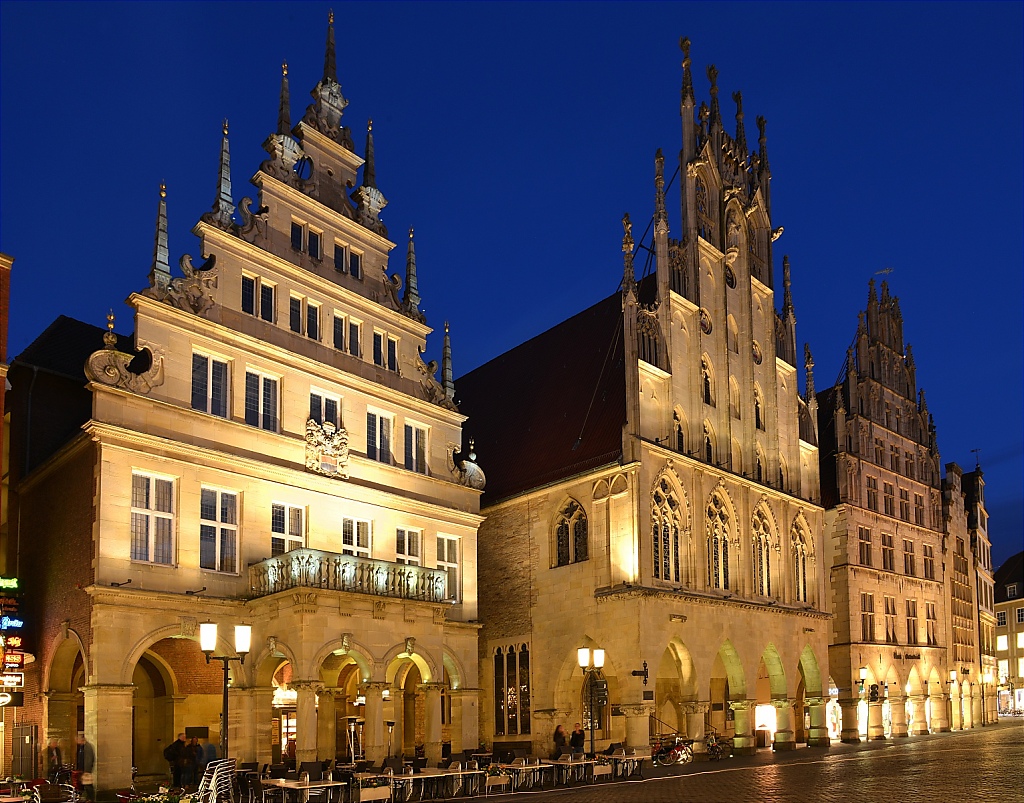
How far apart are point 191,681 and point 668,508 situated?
60.6ft

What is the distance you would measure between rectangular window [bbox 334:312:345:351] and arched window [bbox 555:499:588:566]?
40.5ft

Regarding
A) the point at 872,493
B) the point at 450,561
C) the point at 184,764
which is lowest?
the point at 184,764

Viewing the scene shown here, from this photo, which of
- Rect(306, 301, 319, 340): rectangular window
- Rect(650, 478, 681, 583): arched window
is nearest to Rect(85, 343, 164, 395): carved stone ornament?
Rect(306, 301, 319, 340): rectangular window

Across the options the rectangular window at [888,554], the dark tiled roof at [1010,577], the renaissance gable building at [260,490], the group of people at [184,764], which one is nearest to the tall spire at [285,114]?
the renaissance gable building at [260,490]

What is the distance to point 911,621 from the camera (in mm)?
59656

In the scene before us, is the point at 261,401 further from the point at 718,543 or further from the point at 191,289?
the point at 718,543

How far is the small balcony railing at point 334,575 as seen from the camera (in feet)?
95.7

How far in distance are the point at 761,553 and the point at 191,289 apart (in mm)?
27392

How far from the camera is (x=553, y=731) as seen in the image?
41.6m

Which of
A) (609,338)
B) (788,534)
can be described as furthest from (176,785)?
(788,534)

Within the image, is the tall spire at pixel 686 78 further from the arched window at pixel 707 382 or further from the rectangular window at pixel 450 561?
the rectangular window at pixel 450 561

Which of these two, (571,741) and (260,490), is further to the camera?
(571,741)

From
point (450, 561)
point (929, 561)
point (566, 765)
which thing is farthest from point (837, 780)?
point (929, 561)

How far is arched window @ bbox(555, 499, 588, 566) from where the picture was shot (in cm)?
4194
